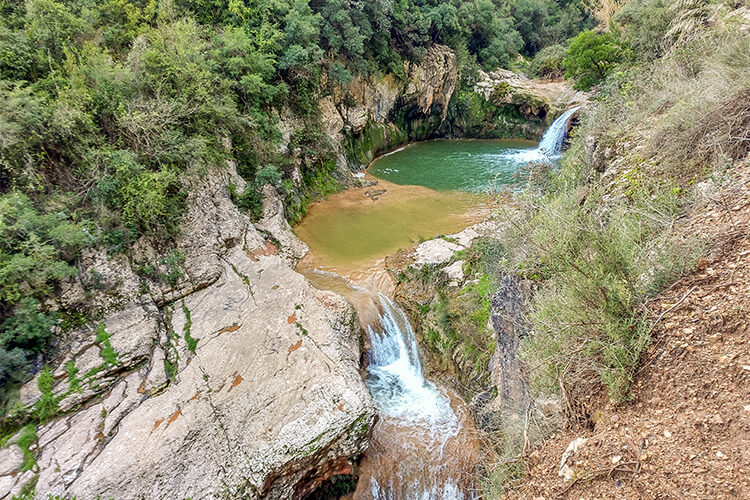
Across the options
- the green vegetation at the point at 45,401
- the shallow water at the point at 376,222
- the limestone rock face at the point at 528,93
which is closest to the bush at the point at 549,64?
the limestone rock face at the point at 528,93

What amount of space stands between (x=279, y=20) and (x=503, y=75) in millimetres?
18981

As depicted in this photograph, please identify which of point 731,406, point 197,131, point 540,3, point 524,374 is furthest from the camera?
point 540,3

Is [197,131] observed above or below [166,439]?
above

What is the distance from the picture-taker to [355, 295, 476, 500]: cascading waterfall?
5758 millimetres

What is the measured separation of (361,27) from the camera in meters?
17.0

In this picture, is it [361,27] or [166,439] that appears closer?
[166,439]

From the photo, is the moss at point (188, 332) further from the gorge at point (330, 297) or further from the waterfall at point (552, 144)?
the waterfall at point (552, 144)

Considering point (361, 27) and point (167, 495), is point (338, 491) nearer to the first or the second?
point (167, 495)

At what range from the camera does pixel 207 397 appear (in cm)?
564

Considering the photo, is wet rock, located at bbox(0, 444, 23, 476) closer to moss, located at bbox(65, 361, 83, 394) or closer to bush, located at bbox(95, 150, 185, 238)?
moss, located at bbox(65, 361, 83, 394)

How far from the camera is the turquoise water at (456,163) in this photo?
16.8 meters

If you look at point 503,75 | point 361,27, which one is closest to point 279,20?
point 361,27

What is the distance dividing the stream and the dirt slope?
Answer: 2.99 m

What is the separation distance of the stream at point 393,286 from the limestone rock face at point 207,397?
3.23ft
